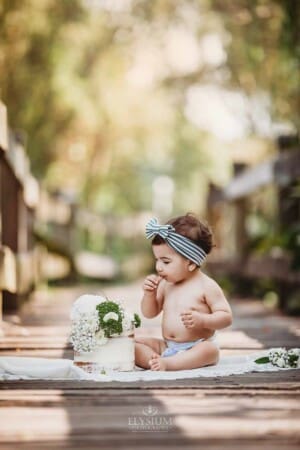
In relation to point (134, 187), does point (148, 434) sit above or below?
below

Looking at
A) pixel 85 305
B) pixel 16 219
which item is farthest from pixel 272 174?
pixel 85 305

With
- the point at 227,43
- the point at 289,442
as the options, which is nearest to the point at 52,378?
the point at 289,442

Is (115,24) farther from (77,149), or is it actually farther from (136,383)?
(136,383)

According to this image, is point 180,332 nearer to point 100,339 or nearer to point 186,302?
point 186,302

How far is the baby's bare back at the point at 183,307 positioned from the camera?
13.0 ft

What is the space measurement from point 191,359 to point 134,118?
1633 cm

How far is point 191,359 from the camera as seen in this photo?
12.5 feet

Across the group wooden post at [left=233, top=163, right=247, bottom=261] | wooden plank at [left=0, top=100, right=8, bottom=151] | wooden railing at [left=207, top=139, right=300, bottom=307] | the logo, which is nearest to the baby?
the logo

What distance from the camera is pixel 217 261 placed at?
1046 centimetres

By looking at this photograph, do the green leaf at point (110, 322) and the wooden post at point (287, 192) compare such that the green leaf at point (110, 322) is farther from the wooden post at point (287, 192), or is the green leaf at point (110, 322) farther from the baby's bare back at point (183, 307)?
the wooden post at point (287, 192)

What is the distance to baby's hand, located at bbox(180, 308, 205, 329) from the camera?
3.79 metres

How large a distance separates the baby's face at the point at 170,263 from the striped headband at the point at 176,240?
33mm

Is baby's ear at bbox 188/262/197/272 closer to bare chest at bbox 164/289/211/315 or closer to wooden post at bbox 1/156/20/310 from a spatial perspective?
bare chest at bbox 164/289/211/315

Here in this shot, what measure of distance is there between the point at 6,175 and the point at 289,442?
4.99 m
